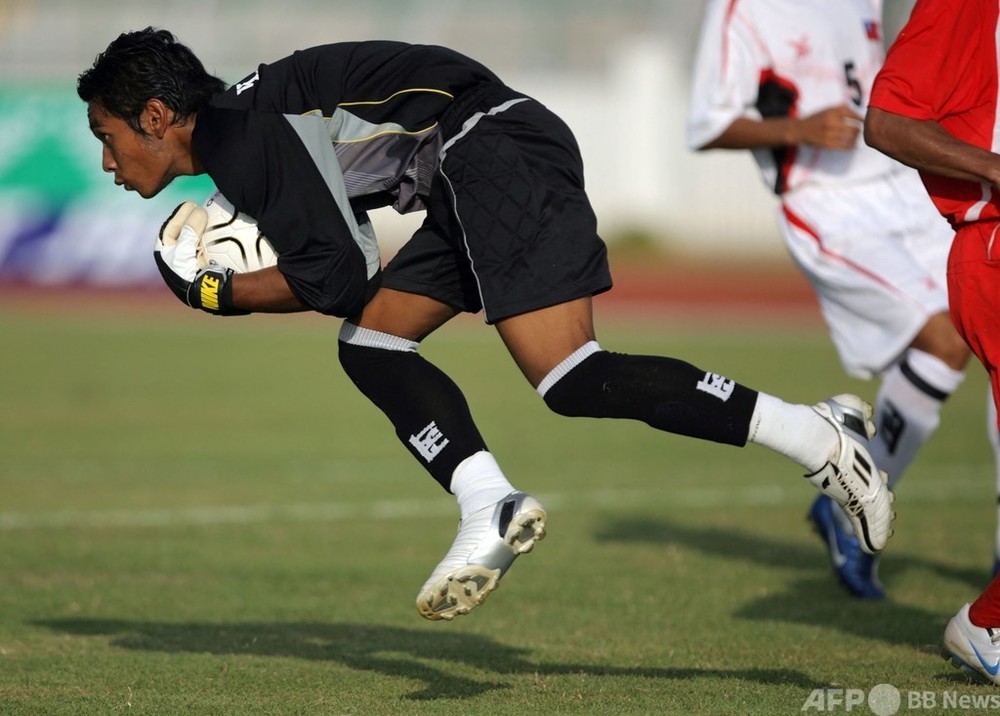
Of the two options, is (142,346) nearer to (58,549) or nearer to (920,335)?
(58,549)

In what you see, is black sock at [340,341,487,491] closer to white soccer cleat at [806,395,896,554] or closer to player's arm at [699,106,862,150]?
white soccer cleat at [806,395,896,554]

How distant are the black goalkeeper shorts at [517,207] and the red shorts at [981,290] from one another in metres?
1.12

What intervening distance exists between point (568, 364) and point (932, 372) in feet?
9.21

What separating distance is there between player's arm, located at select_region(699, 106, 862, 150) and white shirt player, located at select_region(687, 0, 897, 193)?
0.07 metres

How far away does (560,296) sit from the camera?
4500 millimetres

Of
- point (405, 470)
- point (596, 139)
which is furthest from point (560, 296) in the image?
point (596, 139)

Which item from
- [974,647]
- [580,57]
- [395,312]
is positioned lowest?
[580,57]

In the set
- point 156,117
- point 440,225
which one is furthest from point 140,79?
point 440,225

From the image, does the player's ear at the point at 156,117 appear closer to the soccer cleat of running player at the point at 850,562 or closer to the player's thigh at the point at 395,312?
the player's thigh at the point at 395,312

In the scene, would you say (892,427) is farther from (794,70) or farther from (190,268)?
(190,268)

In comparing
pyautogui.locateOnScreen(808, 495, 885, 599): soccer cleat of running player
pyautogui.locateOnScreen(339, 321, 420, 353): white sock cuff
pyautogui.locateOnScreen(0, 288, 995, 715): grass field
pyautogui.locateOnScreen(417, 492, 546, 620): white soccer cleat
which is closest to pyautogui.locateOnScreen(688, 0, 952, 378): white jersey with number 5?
pyautogui.locateOnScreen(808, 495, 885, 599): soccer cleat of running player

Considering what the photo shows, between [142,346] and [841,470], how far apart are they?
51.3 feet

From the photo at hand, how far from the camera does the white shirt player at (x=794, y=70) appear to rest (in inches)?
276

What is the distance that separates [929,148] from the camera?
4.39m
